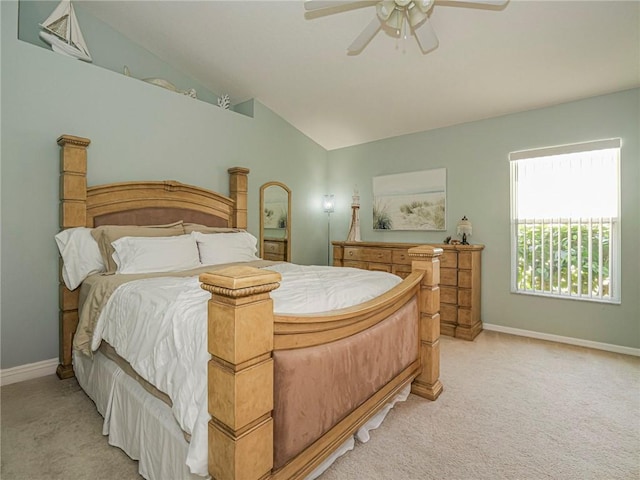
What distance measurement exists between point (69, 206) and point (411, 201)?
372cm

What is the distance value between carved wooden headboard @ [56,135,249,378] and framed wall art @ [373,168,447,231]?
6.41ft

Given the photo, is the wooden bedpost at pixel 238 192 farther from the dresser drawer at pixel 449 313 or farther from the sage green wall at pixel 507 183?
the dresser drawer at pixel 449 313

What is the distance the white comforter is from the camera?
1.14 meters

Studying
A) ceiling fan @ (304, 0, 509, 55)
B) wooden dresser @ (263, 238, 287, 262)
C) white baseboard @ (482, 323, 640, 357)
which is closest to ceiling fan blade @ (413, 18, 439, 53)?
ceiling fan @ (304, 0, 509, 55)

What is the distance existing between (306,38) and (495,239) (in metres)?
2.95

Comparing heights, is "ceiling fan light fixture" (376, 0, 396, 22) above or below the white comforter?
above

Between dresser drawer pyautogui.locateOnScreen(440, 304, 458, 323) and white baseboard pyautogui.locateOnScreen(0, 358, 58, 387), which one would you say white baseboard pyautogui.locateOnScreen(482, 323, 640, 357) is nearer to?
dresser drawer pyautogui.locateOnScreen(440, 304, 458, 323)

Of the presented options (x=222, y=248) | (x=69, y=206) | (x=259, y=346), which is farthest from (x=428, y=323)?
(x=69, y=206)

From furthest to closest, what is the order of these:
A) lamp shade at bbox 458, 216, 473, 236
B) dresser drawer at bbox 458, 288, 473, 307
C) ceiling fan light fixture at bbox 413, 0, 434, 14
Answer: lamp shade at bbox 458, 216, 473, 236
dresser drawer at bbox 458, 288, 473, 307
ceiling fan light fixture at bbox 413, 0, 434, 14

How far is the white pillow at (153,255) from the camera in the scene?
94.3 inches

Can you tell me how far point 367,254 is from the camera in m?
4.30

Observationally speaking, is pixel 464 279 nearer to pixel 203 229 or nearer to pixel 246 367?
pixel 203 229

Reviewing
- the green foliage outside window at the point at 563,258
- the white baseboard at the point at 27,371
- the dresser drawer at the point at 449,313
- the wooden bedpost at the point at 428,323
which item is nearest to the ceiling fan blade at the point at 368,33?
the wooden bedpost at the point at 428,323

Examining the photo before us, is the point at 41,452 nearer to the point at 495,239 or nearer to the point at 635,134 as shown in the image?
the point at 495,239
